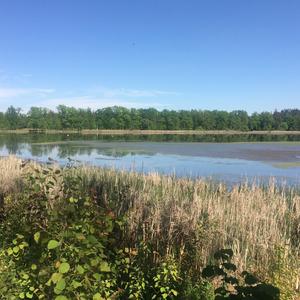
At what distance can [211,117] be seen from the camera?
151m

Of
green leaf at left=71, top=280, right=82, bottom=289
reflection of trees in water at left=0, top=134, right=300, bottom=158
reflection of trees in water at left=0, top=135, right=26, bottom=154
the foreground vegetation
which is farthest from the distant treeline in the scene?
green leaf at left=71, top=280, right=82, bottom=289

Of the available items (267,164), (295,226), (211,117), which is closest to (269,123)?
(211,117)

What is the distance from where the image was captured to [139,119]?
142 meters

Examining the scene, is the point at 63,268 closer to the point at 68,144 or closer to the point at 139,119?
the point at 68,144

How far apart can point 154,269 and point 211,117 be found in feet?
486

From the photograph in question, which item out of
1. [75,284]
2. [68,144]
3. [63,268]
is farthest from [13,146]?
[63,268]

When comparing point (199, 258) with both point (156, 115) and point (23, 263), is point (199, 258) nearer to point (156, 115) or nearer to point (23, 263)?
point (23, 263)

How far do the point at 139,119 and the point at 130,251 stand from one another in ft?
453

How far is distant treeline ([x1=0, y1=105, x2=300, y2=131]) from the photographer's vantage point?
131375 millimetres

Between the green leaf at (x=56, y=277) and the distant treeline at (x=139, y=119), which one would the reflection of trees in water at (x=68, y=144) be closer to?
the green leaf at (x=56, y=277)

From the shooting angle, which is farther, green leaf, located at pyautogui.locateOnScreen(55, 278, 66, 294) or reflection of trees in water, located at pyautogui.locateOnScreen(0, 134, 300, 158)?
reflection of trees in water, located at pyautogui.locateOnScreen(0, 134, 300, 158)

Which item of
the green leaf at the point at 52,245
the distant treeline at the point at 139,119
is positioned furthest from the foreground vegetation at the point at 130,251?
the distant treeline at the point at 139,119

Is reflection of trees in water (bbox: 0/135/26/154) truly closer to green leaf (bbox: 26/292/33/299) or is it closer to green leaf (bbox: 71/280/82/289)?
green leaf (bbox: 26/292/33/299)

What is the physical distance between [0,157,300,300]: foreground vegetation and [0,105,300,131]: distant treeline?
12297cm
